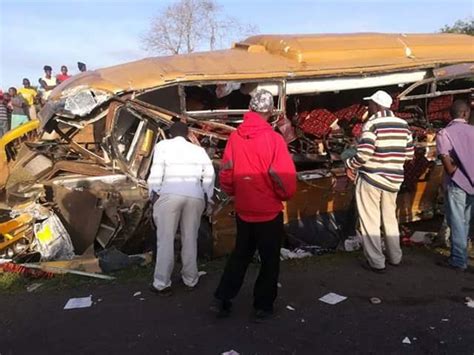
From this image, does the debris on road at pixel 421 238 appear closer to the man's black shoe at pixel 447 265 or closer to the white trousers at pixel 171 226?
the man's black shoe at pixel 447 265

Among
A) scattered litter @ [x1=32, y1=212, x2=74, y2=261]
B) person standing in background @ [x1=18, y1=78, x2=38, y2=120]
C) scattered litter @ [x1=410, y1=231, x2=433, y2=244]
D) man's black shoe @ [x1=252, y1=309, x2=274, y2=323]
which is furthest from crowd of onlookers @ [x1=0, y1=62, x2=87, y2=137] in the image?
man's black shoe @ [x1=252, y1=309, x2=274, y2=323]

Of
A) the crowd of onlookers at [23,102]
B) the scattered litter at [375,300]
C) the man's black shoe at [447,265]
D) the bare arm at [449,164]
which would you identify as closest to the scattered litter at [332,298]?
the scattered litter at [375,300]

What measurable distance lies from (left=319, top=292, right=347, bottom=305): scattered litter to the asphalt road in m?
0.06

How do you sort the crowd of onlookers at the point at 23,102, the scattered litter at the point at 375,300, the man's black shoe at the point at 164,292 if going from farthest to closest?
the crowd of onlookers at the point at 23,102 → the man's black shoe at the point at 164,292 → the scattered litter at the point at 375,300

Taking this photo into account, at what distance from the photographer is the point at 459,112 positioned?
5.37m

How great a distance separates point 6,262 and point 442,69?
615 centimetres

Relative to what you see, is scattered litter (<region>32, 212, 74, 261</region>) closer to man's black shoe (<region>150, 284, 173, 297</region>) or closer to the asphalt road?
the asphalt road

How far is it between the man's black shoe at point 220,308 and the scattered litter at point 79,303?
Answer: 46.5 inches

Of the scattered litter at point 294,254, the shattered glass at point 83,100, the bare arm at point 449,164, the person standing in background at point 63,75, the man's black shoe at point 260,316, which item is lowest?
the scattered litter at point 294,254

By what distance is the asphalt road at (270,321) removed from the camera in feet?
12.6

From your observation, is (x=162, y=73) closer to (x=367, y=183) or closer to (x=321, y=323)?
(x=367, y=183)

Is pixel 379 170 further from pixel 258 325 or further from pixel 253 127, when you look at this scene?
pixel 258 325

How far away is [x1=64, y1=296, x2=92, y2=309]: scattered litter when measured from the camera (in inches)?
183

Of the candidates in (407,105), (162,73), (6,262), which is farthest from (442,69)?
(6,262)
